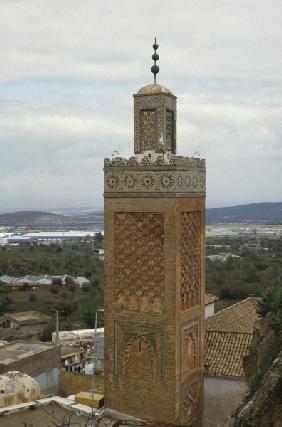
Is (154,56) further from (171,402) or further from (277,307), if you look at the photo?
(171,402)

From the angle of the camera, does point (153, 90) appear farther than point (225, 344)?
No

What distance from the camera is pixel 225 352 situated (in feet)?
35.4

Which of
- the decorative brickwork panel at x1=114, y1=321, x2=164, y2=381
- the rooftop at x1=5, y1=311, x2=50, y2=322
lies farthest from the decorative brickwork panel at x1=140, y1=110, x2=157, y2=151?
the rooftop at x1=5, y1=311, x2=50, y2=322

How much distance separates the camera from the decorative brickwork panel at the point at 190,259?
857cm

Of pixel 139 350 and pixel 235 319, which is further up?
pixel 139 350

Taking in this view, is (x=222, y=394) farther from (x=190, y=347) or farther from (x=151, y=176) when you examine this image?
(x=151, y=176)

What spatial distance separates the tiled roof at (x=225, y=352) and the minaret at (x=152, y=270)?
53.9 inches

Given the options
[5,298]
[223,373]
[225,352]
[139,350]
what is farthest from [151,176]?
[5,298]

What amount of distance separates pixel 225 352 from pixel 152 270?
3.24m

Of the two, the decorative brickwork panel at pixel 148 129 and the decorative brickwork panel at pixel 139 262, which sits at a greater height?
the decorative brickwork panel at pixel 148 129

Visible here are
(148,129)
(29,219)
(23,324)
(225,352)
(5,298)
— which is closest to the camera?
(148,129)

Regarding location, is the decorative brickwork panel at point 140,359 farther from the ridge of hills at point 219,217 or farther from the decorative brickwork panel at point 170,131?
the ridge of hills at point 219,217

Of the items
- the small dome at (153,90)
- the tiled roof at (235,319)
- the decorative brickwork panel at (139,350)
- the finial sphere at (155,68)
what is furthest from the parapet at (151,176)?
the tiled roof at (235,319)

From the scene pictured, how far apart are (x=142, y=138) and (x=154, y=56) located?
128 centimetres
